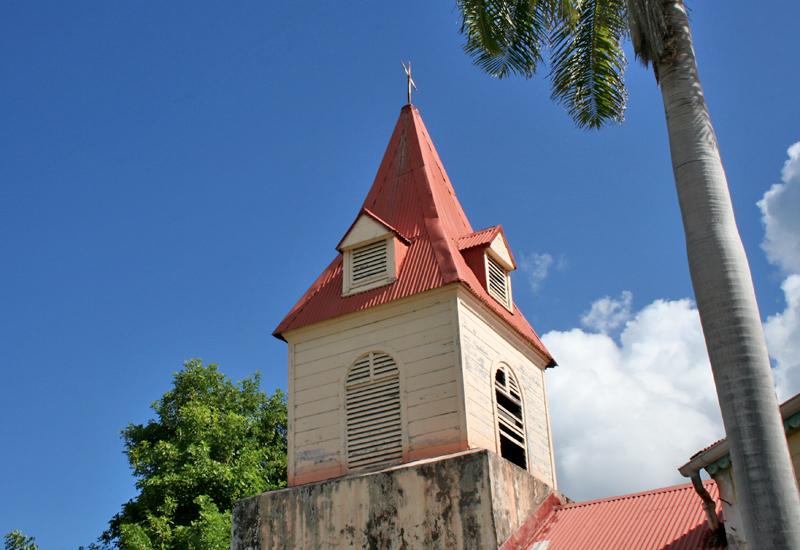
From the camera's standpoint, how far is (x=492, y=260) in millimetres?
21656

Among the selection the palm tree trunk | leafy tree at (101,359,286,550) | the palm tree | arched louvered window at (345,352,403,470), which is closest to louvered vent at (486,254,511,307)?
arched louvered window at (345,352,403,470)

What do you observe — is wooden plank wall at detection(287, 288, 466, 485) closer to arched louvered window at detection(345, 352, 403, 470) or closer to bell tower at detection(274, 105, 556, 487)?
bell tower at detection(274, 105, 556, 487)

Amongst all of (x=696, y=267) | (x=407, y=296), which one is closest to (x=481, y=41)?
(x=407, y=296)

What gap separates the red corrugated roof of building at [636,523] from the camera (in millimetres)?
16328

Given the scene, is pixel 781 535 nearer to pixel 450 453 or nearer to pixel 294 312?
pixel 450 453

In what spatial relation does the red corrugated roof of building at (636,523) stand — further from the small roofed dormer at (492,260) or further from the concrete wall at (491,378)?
the small roofed dormer at (492,260)

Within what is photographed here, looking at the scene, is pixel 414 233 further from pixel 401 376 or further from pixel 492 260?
pixel 401 376

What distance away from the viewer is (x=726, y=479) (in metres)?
14.9

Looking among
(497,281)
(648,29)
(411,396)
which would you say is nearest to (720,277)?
(648,29)

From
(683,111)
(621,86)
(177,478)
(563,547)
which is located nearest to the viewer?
(683,111)

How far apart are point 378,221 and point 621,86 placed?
6915mm

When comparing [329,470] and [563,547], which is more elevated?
[329,470]

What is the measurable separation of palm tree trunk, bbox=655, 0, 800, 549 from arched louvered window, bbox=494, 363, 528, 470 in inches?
368

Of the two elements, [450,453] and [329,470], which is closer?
[450,453]
